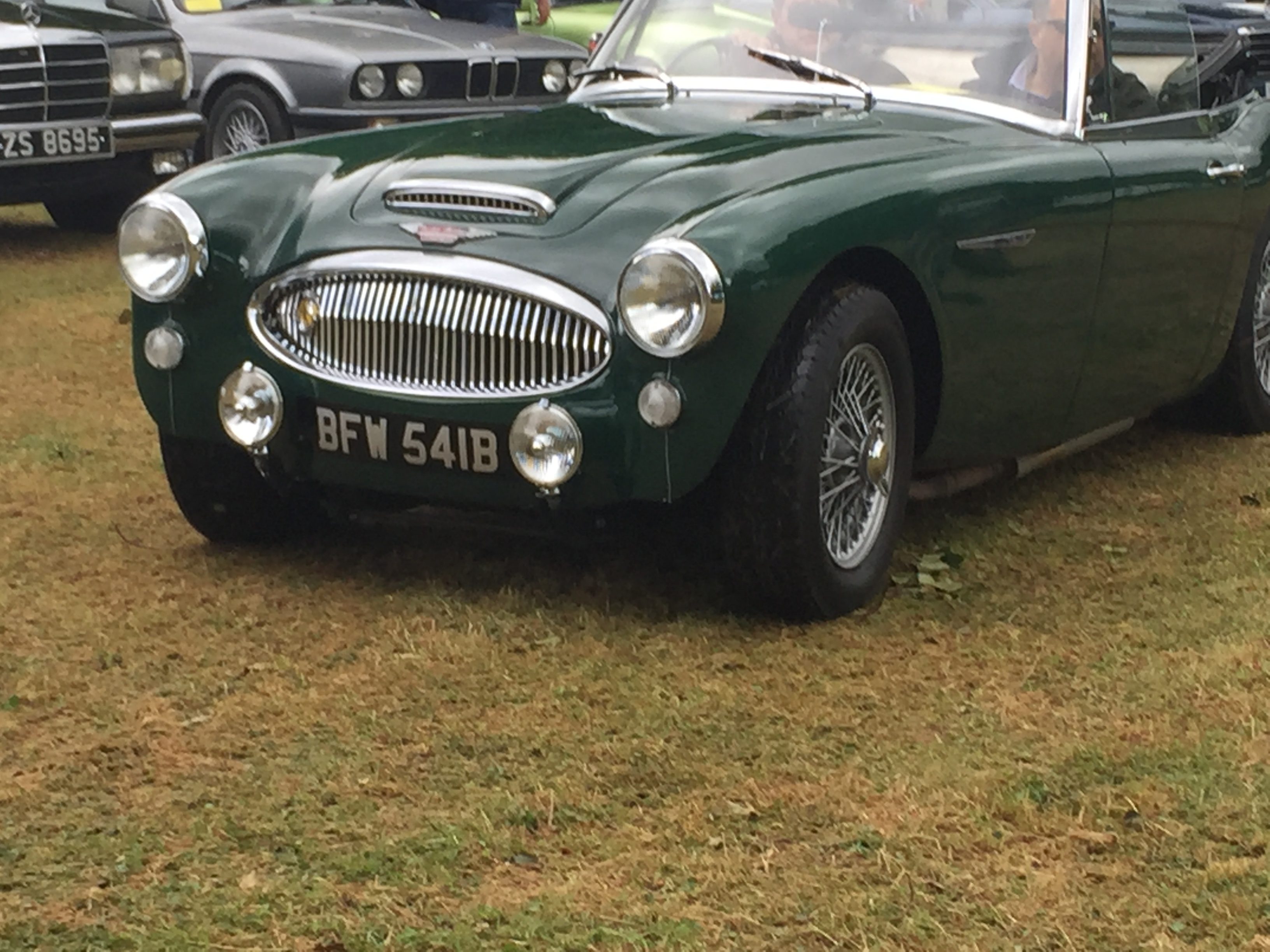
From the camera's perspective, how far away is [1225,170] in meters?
5.74

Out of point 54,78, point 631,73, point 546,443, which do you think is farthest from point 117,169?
point 546,443

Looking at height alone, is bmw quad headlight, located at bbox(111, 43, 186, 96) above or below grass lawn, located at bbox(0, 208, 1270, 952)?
above

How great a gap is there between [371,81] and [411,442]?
22.0 feet

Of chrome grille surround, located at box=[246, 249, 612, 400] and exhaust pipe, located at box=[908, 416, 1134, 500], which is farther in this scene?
exhaust pipe, located at box=[908, 416, 1134, 500]

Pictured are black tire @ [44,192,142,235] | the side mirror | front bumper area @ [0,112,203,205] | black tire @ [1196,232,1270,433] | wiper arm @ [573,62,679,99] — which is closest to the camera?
wiper arm @ [573,62,679,99]

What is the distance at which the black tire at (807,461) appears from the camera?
4.27 m

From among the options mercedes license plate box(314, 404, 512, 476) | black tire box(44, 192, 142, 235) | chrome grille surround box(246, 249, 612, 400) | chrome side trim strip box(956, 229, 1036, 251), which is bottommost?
black tire box(44, 192, 142, 235)

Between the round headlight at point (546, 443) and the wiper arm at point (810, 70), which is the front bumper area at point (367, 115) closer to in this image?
the wiper arm at point (810, 70)

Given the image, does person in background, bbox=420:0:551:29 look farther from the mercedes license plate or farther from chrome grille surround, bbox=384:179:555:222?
the mercedes license plate

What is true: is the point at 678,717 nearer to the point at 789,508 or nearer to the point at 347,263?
the point at 789,508

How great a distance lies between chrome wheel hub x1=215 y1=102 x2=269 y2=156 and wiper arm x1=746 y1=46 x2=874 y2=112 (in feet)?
19.5

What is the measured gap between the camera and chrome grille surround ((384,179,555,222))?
4383 millimetres

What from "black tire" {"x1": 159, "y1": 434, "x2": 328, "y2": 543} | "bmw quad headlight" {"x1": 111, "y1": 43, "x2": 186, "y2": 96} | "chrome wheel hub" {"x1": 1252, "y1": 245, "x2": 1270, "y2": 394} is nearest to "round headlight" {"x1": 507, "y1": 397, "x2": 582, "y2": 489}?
"black tire" {"x1": 159, "y1": 434, "x2": 328, "y2": 543}

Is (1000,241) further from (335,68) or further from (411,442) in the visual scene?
(335,68)
